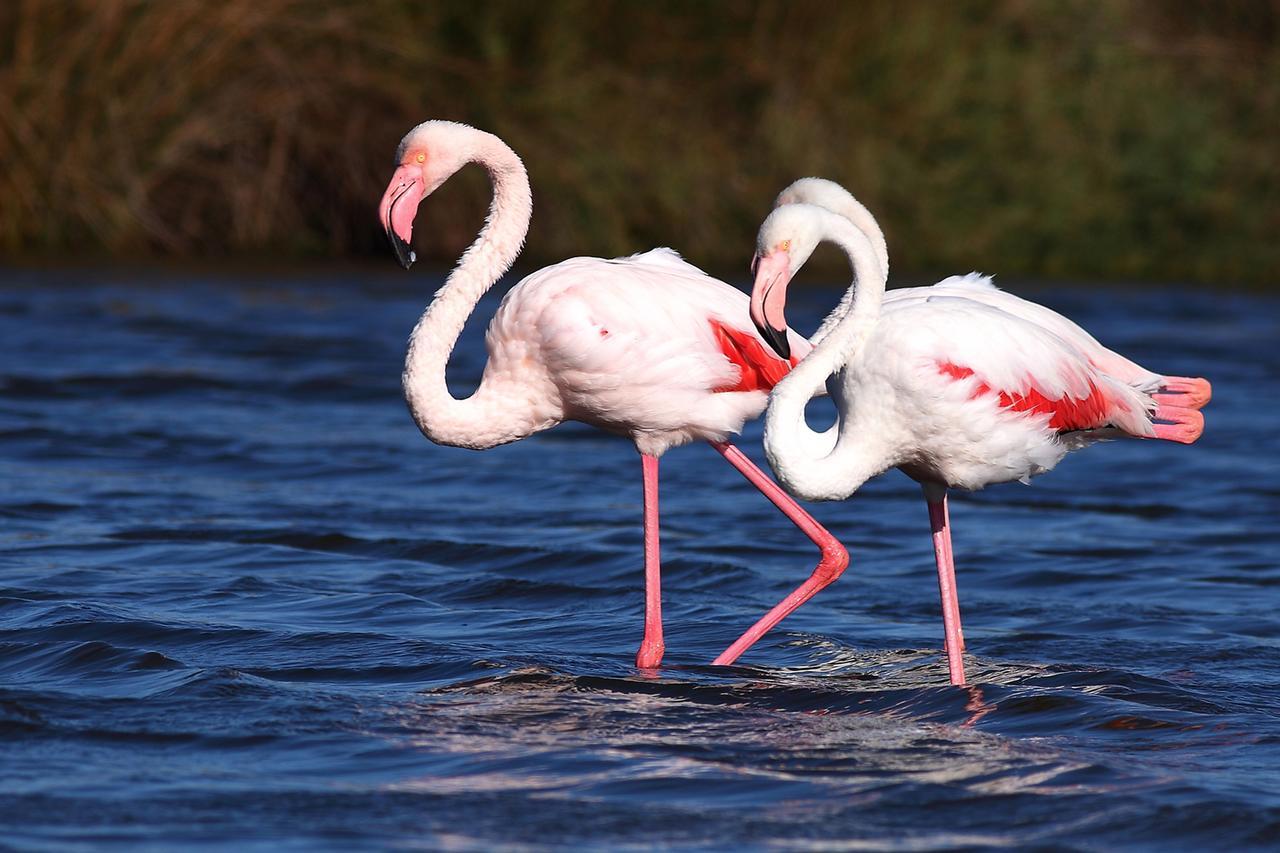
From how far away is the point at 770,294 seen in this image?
493 cm

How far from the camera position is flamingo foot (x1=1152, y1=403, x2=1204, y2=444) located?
5.66m

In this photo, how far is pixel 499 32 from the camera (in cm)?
1686

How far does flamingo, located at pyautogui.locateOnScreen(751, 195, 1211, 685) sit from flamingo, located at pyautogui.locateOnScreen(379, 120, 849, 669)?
470mm

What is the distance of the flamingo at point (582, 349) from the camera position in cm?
563

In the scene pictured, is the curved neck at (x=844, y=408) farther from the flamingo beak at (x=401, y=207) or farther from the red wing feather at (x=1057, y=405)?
the flamingo beak at (x=401, y=207)

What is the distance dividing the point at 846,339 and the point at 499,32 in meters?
12.3

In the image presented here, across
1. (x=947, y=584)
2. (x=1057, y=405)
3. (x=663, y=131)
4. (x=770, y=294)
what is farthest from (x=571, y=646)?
(x=663, y=131)

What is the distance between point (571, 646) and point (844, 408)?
4.35 feet

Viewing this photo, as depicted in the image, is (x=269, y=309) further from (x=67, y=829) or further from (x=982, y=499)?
(x=67, y=829)

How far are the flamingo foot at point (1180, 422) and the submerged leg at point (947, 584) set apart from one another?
0.69m

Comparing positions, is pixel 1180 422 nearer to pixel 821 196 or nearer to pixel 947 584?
pixel 947 584

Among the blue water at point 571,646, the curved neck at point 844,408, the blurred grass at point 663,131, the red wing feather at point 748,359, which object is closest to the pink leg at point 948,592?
the blue water at point 571,646

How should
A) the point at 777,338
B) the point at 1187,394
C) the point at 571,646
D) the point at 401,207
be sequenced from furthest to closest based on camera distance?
1. the point at 571,646
2. the point at 1187,394
3. the point at 401,207
4. the point at 777,338

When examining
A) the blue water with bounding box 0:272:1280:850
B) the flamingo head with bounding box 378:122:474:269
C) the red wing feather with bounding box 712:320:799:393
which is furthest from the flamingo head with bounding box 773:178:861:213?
the blue water with bounding box 0:272:1280:850
